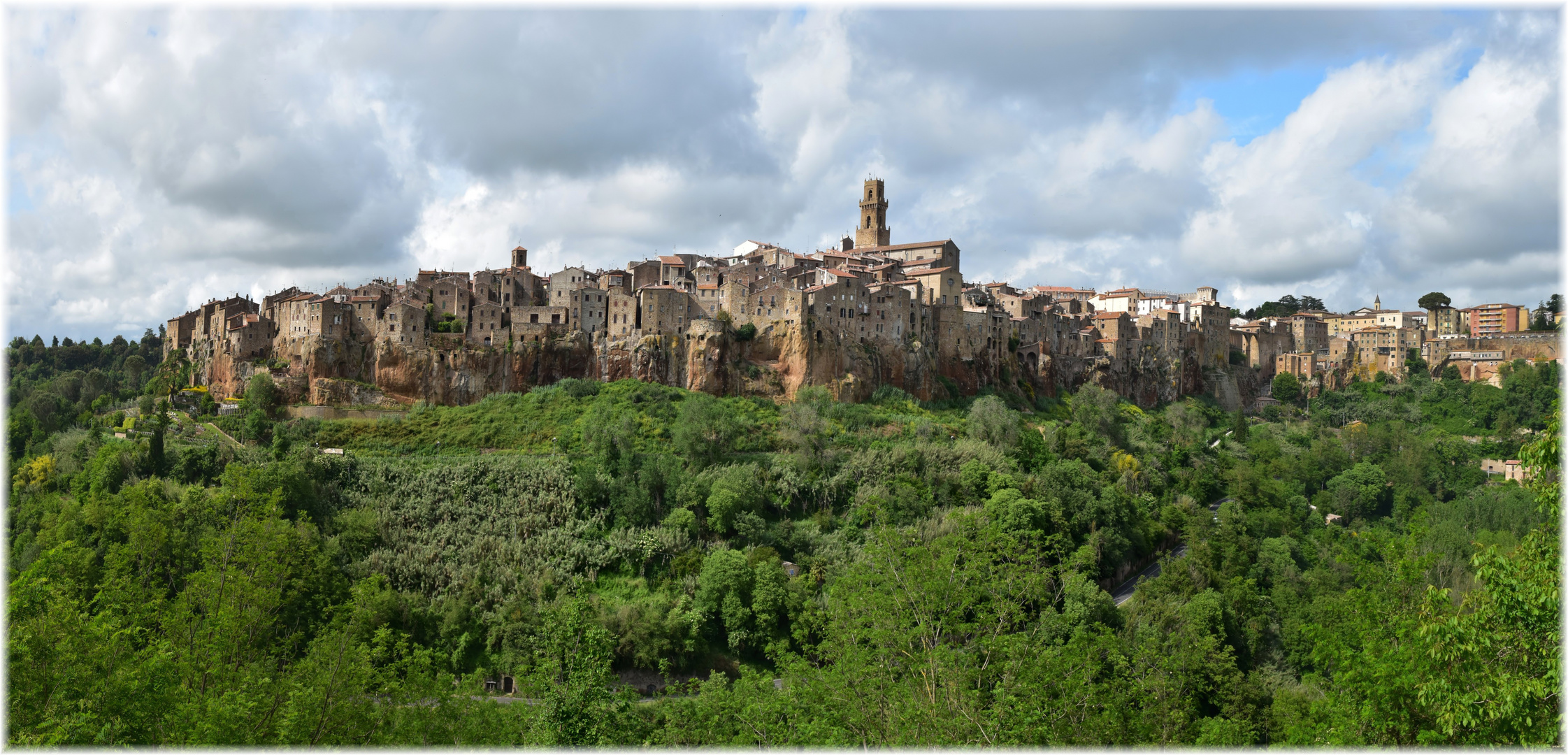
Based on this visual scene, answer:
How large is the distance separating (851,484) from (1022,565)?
2936 centimetres

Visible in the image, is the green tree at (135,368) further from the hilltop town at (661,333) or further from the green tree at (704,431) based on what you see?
the green tree at (704,431)

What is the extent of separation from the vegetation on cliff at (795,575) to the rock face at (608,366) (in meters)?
2.13

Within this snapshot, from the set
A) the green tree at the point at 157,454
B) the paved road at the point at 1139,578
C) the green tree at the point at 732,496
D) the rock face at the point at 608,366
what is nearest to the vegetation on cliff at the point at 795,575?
the green tree at the point at 732,496

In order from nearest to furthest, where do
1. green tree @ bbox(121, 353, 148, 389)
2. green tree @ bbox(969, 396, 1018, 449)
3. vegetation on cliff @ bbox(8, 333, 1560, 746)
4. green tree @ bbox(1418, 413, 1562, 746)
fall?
green tree @ bbox(1418, 413, 1562, 746), vegetation on cliff @ bbox(8, 333, 1560, 746), green tree @ bbox(969, 396, 1018, 449), green tree @ bbox(121, 353, 148, 389)

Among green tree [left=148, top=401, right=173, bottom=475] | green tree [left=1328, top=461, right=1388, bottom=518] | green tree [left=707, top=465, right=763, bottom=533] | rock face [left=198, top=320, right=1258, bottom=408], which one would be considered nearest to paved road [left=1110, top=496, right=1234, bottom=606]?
green tree [left=1328, top=461, right=1388, bottom=518]

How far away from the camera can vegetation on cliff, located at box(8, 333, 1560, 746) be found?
568 inches

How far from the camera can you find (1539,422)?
72562 millimetres

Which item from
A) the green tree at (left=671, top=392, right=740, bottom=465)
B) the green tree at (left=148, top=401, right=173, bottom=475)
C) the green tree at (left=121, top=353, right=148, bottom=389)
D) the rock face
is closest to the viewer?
the green tree at (left=148, top=401, right=173, bottom=475)

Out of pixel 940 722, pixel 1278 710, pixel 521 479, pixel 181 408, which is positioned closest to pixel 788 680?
pixel 940 722

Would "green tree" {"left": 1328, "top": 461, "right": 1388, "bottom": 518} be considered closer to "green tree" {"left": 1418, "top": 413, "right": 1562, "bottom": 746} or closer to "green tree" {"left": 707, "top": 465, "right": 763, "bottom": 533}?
"green tree" {"left": 707, "top": 465, "right": 763, "bottom": 533}

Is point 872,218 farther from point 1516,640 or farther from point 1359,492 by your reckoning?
point 1516,640

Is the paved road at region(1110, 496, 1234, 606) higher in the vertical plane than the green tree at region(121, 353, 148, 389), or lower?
lower

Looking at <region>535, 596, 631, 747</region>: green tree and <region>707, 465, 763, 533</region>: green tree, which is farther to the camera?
<region>707, 465, 763, 533</region>: green tree

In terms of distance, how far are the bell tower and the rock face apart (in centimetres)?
2943
